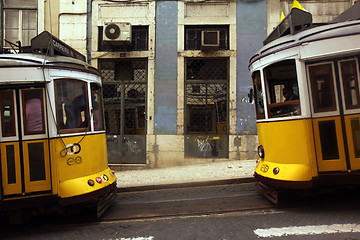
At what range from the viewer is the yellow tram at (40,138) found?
154 inches

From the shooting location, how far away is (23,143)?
399 cm

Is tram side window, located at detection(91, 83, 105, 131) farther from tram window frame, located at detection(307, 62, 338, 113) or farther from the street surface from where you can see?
tram window frame, located at detection(307, 62, 338, 113)

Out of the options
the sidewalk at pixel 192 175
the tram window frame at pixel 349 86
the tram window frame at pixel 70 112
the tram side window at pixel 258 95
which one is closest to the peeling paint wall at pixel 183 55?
the sidewalk at pixel 192 175

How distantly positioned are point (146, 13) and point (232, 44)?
333cm

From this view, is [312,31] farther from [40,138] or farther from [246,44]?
[246,44]

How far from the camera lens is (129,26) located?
30.3 ft

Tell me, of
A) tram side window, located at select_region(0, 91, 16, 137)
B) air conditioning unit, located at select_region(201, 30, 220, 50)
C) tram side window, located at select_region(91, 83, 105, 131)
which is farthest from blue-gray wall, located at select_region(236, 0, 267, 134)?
tram side window, located at select_region(0, 91, 16, 137)

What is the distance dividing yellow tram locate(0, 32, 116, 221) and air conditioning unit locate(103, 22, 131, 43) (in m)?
5.16

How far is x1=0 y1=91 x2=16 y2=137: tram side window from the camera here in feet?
12.9

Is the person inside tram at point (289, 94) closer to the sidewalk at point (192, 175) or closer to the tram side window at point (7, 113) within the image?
the sidewalk at point (192, 175)

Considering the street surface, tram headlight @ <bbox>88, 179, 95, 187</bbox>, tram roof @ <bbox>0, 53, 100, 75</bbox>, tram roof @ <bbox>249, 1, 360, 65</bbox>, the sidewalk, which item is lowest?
the street surface

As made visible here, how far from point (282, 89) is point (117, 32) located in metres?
6.55

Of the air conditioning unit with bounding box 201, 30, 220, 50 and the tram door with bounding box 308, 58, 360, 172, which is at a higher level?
the air conditioning unit with bounding box 201, 30, 220, 50

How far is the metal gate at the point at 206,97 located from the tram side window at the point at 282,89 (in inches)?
182
